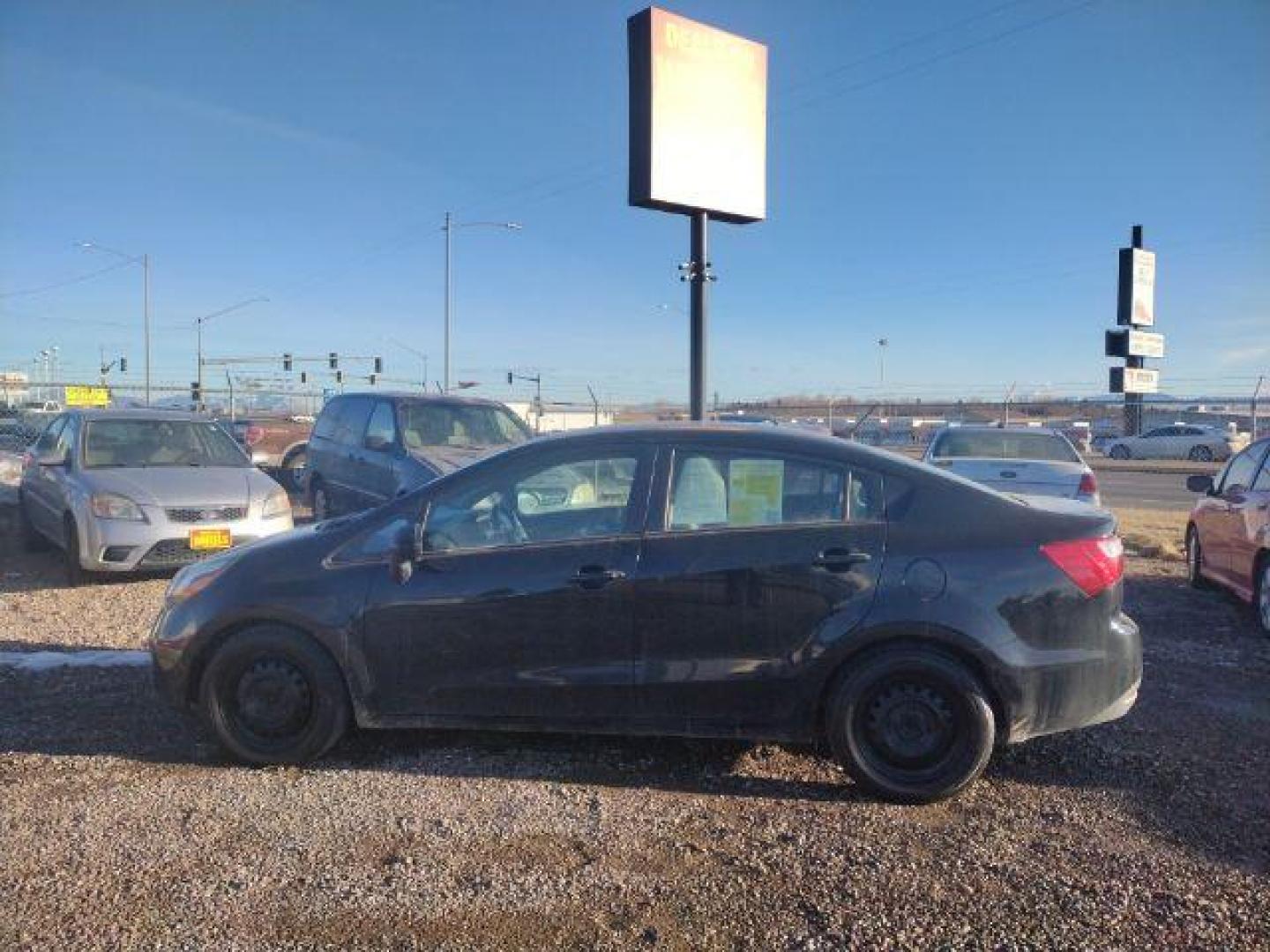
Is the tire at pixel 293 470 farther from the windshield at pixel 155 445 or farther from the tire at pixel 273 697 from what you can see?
the tire at pixel 273 697

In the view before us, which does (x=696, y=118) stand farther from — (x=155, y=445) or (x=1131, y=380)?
(x=1131, y=380)

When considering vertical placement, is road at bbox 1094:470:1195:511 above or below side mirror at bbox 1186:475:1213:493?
below

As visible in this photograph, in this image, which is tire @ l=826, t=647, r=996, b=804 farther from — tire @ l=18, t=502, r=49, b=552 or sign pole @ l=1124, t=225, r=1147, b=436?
sign pole @ l=1124, t=225, r=1147, b=436

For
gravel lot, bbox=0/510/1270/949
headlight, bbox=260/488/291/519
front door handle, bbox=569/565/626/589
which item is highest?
front door handle, bbox=569/565/626/589

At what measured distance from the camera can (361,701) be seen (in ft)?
14.2

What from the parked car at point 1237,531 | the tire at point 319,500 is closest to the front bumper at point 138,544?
the tire at point 319,500

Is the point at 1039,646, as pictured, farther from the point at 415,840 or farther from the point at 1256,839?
the point at 415,840

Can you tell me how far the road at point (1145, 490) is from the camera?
20.6 meters

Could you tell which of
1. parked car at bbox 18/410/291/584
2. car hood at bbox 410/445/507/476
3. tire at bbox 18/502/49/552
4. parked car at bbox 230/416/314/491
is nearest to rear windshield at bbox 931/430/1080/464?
car hood at bbox 410/445/507/476

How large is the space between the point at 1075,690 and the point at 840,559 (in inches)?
43.1

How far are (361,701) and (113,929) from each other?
1.41 m

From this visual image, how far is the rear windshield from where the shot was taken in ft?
36.9

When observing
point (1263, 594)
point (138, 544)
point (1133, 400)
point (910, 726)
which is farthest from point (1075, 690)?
point (1133, 400)

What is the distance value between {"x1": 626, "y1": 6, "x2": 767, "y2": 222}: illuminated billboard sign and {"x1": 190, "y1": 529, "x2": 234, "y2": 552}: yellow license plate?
21.3ft
